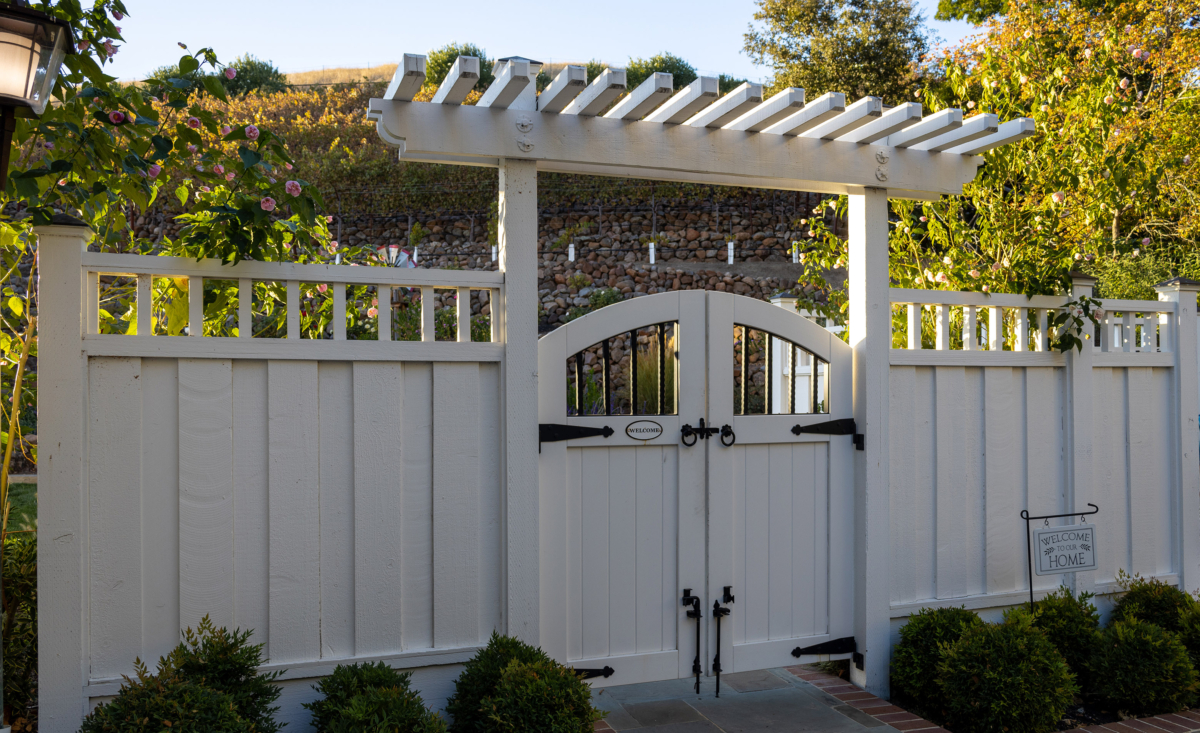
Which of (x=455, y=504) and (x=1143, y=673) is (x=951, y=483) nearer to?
(x=1143, y=673)

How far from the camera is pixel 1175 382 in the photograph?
4.87m

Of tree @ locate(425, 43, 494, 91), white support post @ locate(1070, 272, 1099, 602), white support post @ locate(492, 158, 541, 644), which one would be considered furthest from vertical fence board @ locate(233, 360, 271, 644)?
tree @ locate(425, 43, 494, 91)

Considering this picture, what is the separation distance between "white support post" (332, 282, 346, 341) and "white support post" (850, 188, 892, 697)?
8.05 ft

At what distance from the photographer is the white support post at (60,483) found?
284 centimetres

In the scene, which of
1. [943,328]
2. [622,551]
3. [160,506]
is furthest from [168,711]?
[943,328]

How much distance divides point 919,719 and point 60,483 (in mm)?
3613

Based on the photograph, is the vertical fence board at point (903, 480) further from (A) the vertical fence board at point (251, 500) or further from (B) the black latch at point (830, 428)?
(A) the vertical fence board at point (251, 500)

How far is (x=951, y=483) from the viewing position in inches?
170

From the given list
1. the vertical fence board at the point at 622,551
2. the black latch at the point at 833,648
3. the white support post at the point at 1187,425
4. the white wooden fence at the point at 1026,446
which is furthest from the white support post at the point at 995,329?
the vertical fence board at the point at 622,551

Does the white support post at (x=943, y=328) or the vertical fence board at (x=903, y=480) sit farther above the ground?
the white support post at (x=943, y=328)

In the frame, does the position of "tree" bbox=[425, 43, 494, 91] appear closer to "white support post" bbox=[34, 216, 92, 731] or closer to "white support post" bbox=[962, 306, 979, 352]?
"white support post" bbox=[962, 306, 979, 352]

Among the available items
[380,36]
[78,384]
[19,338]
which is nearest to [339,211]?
[380,36]

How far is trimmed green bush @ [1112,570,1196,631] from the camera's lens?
4.33 meters

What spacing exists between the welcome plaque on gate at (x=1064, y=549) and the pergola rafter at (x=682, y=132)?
1831 mm
